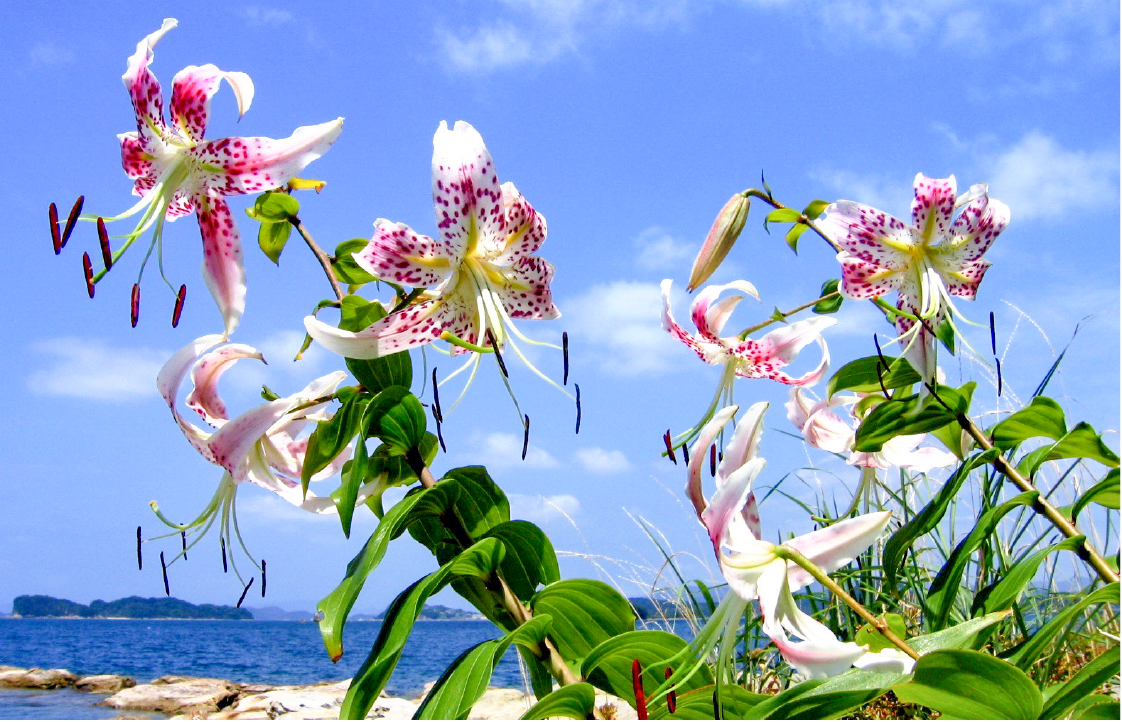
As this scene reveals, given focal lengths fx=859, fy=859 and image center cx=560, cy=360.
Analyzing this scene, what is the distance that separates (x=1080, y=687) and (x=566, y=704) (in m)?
0.44

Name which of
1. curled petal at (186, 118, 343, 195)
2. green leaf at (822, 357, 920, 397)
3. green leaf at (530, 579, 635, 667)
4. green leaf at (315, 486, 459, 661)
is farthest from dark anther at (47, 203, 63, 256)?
green leaf at (822, 357, 920, 397)

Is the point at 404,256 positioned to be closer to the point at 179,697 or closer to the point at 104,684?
the point at 179,697

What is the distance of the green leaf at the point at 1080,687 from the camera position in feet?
2.36

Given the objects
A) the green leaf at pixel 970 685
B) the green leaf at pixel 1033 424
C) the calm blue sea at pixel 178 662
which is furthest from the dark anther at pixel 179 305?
the calm blue sea at pixel 178 662

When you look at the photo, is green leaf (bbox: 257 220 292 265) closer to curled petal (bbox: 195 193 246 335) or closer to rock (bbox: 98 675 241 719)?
curled petal (bbox: 195 193 246 335)

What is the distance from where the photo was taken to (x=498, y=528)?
872 millimetres

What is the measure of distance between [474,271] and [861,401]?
2.05 ft

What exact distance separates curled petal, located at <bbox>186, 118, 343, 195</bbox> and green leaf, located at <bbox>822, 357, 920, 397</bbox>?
28.3 inches

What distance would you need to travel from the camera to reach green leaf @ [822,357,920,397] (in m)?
1.15

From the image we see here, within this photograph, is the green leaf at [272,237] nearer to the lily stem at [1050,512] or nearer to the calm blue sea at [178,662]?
the lily stem at [1050,512]

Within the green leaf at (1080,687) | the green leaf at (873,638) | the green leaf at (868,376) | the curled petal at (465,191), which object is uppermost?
the curled petal at (465,191)

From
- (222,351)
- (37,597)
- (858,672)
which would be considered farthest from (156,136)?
(37,597)

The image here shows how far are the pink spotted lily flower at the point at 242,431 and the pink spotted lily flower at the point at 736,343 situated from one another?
51 cm

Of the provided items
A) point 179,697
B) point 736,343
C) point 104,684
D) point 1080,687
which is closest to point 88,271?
point 736,343
